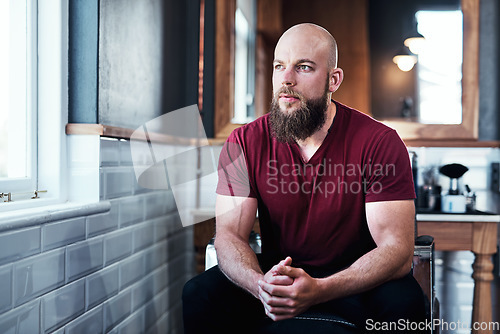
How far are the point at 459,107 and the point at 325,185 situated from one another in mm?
1213

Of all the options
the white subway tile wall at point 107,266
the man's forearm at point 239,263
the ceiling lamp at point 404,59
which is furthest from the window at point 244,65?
the man's forearm at point 239,263

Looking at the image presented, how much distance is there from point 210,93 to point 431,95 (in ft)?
3.57

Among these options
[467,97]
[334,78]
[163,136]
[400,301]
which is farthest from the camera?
[467,97]

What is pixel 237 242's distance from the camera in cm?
161

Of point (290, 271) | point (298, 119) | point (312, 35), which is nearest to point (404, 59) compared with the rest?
point (312, 35)

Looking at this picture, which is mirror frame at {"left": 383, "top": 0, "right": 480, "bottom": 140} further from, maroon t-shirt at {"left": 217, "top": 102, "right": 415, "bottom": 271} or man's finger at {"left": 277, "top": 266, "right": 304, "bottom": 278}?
man's finger at {"left": 277, "top": 266, "right": 304, "bottom": 278}

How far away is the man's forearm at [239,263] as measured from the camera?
1469mm

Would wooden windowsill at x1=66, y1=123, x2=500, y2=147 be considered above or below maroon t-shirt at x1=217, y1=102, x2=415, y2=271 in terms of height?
above

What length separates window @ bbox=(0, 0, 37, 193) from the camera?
4.42 feet

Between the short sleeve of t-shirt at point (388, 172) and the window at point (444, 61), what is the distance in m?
0.99

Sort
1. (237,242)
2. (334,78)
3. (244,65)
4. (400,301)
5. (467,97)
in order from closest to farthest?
(400,301) < (237,242) < (334,78) < (467,97) < (244,65)

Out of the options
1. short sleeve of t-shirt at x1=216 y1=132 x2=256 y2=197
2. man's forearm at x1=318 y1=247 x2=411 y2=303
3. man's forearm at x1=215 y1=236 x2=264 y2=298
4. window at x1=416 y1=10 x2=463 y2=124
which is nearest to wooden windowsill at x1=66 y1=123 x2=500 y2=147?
window at x1=416 y1=10 x2=463 y2=124

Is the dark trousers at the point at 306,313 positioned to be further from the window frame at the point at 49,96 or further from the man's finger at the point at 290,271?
the window frame at the point at 49,96

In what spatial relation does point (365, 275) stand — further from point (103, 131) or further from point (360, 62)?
point (360, 62)
